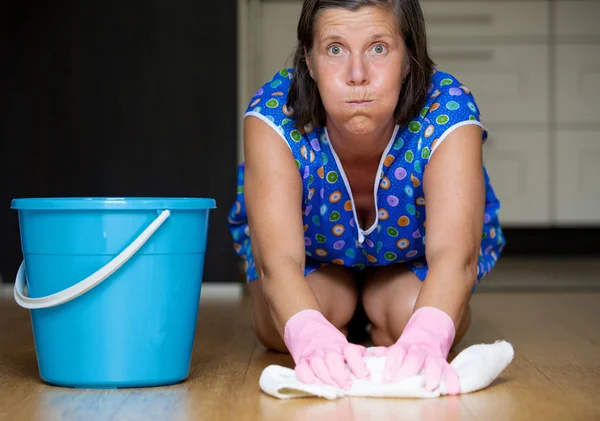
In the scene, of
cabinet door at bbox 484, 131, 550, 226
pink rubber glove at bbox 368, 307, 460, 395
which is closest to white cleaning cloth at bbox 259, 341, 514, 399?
pink rubber glove at bbox 368, 307, 460, 395

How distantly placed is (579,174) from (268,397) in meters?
2.68

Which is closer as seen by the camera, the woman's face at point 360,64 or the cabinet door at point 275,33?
the woman's face at point 360,64

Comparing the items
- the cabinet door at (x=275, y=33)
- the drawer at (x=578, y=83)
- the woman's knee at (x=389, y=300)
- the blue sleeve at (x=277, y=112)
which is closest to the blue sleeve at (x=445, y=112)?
the blue sleeve at (x=277, y=112)

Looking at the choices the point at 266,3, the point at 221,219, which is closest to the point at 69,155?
the point at 221,219

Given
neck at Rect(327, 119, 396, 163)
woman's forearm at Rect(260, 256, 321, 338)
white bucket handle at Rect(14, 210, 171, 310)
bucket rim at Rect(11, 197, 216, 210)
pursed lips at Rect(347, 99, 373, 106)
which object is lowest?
woman's forearm at Rect(260, 256, 321, 338)

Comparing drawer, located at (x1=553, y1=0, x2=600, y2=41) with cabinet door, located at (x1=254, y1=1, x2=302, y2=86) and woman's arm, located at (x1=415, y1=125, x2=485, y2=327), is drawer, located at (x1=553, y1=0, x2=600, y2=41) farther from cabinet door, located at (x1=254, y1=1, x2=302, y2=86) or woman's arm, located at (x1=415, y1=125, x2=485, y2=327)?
woman's arm, located at (x1=415, y1=125, x2=485, y2=327)

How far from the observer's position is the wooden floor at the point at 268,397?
0.99m

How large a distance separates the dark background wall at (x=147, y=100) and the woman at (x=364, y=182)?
101cm

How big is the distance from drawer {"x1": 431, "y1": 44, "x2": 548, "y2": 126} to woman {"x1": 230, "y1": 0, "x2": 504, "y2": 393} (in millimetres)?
2020

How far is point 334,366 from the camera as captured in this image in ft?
3.44

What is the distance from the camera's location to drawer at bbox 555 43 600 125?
11.2 ft

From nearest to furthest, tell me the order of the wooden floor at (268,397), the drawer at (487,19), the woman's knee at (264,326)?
the wooden floor at (268,397)
the woman's knee at (264,326)
the drawer at (487,19)

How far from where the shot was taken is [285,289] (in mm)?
1202

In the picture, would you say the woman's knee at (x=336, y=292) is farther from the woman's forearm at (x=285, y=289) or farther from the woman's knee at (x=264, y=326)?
the woman's forearm at (x=285, y=289)
